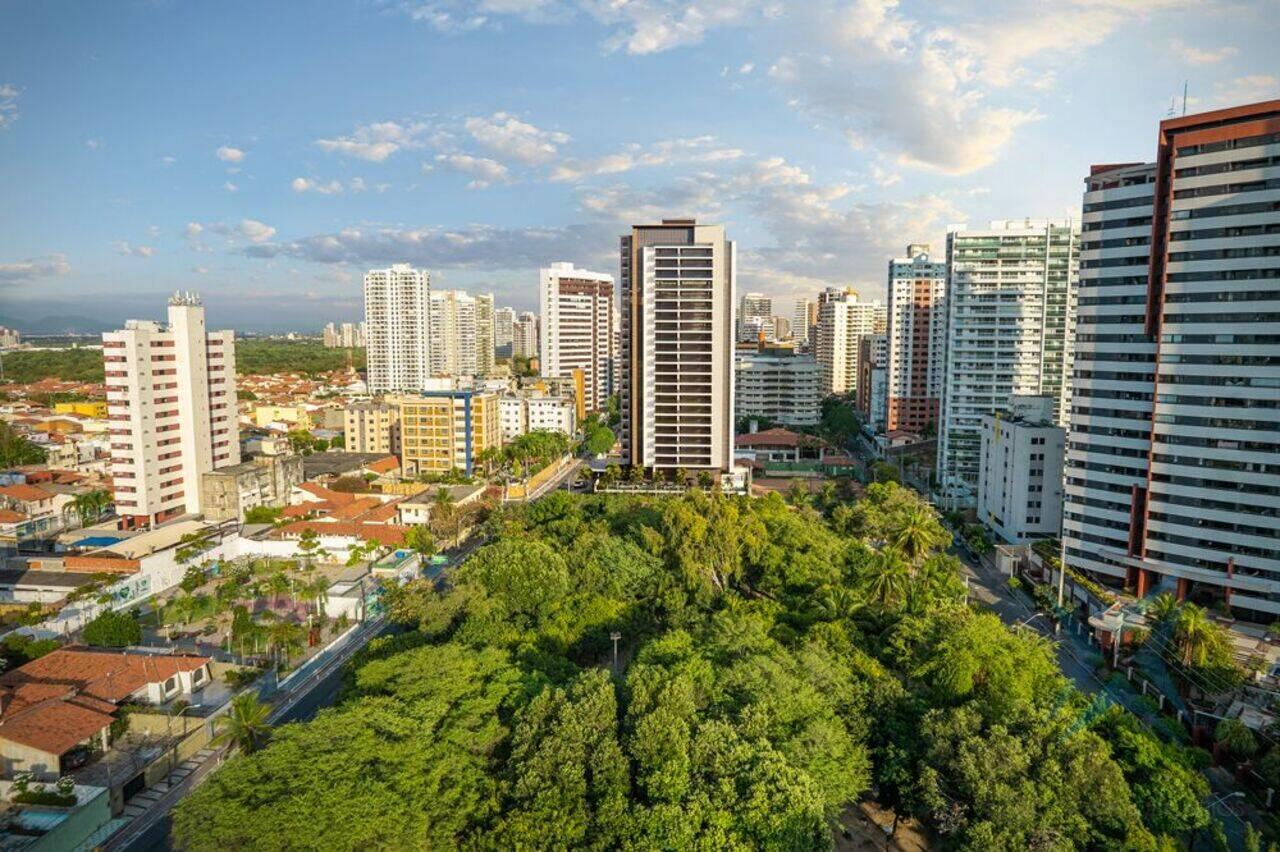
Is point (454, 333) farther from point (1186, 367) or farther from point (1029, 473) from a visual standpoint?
point (1186, 367)

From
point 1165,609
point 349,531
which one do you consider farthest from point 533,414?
point 1165,609

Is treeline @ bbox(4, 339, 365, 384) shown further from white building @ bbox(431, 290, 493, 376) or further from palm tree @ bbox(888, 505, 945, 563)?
palm tree @ bbox(888, 505, 945, 563)

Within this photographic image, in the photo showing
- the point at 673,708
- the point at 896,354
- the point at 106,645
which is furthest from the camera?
the point at 896,354

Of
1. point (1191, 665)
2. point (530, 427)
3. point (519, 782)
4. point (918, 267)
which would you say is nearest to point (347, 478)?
point (530, 427)

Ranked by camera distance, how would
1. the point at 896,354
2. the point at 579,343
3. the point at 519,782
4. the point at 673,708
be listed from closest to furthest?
1. the point at 519,782
2. the point at 673,708
3. the point at 896,354
4. the point at 579,343

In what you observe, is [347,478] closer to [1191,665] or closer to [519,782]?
[519,782]

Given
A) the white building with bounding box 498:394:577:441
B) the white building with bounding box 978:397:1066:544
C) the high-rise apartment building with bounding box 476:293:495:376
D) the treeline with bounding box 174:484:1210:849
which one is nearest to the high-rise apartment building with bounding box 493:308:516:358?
the high-rise apartment building with bounding box 476:293:495:376
